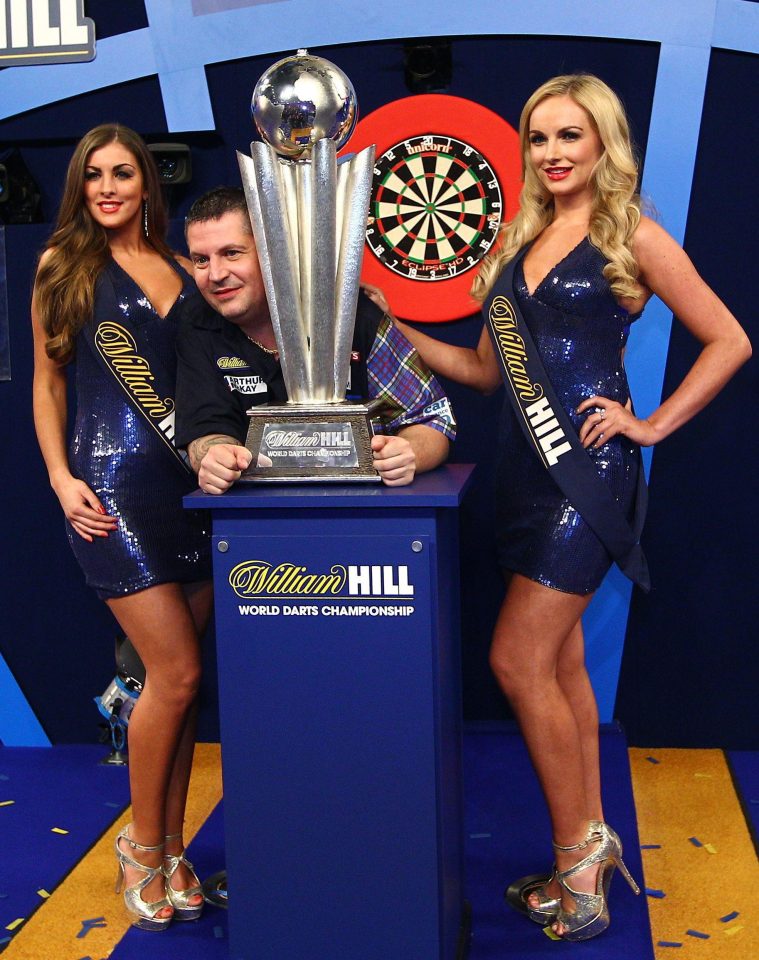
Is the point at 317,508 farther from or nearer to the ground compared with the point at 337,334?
nearer to the ground

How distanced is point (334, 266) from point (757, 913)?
5.41 feet

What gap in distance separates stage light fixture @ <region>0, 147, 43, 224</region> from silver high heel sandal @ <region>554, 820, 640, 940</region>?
90.9 inches

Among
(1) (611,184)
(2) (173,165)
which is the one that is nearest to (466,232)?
(2) (173,165)

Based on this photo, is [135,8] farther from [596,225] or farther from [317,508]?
[317,508]

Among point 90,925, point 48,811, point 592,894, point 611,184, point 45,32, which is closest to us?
point 611,184

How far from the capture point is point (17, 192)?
3.36 metres

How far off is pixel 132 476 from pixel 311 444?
0.60 m

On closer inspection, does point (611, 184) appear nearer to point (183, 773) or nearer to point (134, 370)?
point (134, 370)

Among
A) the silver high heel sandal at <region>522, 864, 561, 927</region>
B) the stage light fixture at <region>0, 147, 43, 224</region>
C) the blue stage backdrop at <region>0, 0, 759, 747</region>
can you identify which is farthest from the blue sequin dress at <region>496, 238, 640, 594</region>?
the stage light fixture at <region>0, 147, 43, 224</region>

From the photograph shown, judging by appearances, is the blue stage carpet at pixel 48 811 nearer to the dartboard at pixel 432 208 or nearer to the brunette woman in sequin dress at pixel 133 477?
the brunette woman in sequin dress at pixel 133 477

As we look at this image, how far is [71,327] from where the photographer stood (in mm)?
2467

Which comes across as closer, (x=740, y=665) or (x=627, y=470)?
(x=627, y=470)

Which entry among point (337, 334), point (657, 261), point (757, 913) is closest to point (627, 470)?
point (657, 261)

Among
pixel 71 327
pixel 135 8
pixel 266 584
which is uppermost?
pixel 135 8
